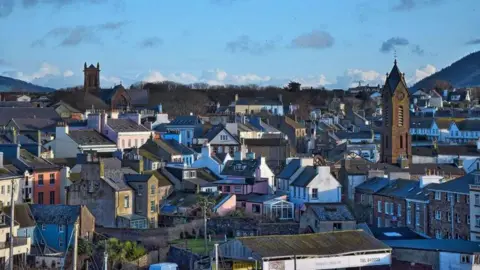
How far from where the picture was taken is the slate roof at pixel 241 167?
212 ft

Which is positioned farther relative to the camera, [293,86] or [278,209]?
[293,86]

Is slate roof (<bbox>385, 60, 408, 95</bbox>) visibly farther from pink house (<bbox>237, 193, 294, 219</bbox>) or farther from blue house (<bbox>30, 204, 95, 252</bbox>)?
A: blue house (<bbox>30, 204, 95, 252</bbox>)

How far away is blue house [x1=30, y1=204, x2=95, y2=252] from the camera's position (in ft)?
152

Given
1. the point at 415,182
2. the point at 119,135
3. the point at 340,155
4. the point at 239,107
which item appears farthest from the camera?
the point at 239,107

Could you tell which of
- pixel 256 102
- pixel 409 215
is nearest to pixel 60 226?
pixel 409 215

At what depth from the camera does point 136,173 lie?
→ 56.8m

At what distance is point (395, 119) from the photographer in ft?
266

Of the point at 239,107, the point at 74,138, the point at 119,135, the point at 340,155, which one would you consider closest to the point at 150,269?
the point at 74,138

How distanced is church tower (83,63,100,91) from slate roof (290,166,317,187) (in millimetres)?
87710

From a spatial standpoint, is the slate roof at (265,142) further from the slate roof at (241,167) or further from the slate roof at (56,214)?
the slate roof at (56,214)

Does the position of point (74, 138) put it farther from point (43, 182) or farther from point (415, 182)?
point (415, 182)

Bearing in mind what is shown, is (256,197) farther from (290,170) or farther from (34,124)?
(34,124)

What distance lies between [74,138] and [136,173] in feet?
51.9

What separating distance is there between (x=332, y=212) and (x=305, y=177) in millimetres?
9382
